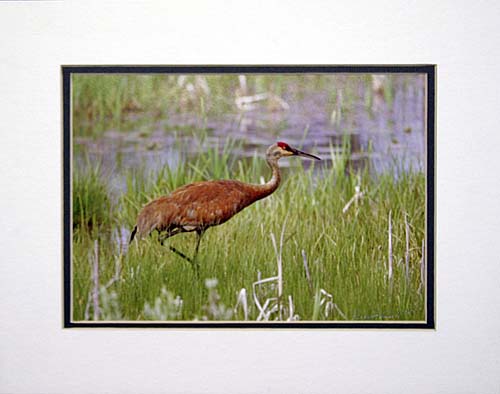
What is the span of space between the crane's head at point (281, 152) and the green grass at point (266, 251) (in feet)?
0.27

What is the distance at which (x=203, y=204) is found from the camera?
6188mm

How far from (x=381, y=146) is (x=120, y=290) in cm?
182

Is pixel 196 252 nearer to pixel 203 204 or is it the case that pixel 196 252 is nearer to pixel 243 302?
pixel 203 204

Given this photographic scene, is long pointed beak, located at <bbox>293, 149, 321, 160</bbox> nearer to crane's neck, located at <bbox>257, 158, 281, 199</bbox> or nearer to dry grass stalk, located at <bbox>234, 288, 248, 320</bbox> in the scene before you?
crane's neck, located at <bbox>257, 158, 281, 199</bbox>

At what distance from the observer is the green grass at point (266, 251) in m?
6.14

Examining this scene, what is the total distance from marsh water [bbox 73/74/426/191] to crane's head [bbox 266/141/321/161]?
0.11ft

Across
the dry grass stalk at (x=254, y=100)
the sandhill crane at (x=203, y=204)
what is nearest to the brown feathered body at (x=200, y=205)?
the sandhill crane at (x=203, y=204)

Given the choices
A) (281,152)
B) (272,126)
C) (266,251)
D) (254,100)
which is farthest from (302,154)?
(266,251)

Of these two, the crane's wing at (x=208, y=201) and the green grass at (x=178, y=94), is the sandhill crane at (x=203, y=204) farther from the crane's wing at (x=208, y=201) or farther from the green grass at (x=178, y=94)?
the green grass at (x=178, y=94)

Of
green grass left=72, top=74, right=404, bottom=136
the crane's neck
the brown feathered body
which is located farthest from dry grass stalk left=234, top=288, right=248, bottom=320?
green grass left=72, top=74, right=404, bottom=136

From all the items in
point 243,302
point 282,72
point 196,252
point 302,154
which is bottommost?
point 243,302

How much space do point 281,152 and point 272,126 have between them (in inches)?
6.6
